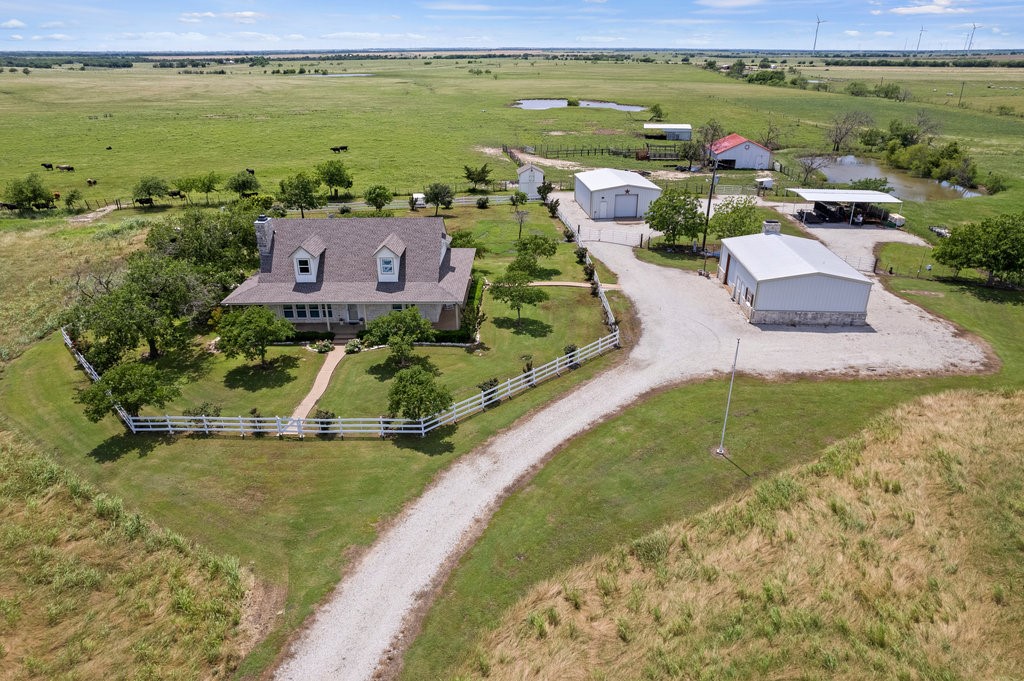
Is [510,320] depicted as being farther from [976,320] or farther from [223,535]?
[976,320]

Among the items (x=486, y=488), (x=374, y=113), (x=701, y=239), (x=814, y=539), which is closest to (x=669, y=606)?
(x=814, y=539)

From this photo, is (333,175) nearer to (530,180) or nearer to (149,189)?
(149,189)

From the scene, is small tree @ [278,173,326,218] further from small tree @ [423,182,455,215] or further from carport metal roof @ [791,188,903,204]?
carport metal roof @ [791,188,903,204]

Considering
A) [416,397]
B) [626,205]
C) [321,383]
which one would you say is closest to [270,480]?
[416,397]

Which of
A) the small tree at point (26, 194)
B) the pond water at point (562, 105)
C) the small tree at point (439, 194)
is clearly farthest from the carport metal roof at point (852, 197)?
the pond water at point (562, 105)

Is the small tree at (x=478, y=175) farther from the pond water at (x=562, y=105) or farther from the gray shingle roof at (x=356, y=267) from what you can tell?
the pond water at (x=562, y=105)

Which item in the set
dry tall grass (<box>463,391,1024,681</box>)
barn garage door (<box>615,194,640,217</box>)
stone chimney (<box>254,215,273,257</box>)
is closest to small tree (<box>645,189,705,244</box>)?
barn garage door (<box>615,194,640,217</box>)
